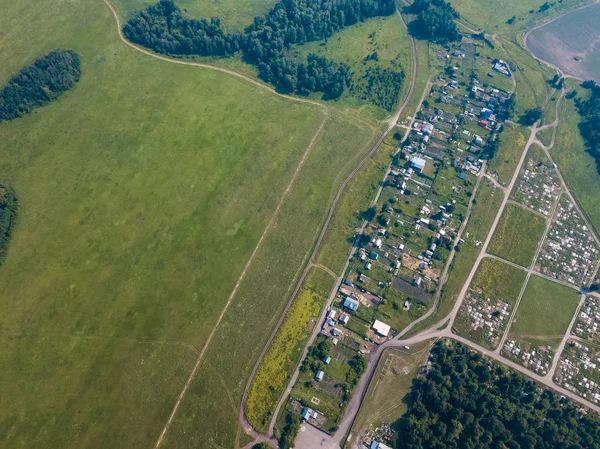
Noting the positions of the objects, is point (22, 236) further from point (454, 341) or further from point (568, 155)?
point (568, 155)

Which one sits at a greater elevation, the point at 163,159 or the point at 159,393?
the point at 163,159

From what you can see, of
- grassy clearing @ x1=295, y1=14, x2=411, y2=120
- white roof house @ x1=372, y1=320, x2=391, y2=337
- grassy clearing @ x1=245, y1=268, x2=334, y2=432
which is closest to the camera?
grassy clearing @ x1=245, y1=268, x2=334, y2=432

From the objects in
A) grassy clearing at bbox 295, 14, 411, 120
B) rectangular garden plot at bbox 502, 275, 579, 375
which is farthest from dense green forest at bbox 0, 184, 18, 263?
rectangular garden plot at bbox 502, 275, 579, 375

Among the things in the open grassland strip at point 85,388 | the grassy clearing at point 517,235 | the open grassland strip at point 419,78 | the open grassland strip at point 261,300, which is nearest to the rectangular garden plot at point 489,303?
the grassy clearing at point 517,235

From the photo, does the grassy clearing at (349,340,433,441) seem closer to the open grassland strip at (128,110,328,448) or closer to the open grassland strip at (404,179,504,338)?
the open grassland strip at (404,179,504,338)

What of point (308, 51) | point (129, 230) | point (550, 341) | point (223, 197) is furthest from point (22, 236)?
point (550, 341)

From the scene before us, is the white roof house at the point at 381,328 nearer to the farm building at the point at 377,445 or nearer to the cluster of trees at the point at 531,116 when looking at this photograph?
the farm building at the point at 377,445
